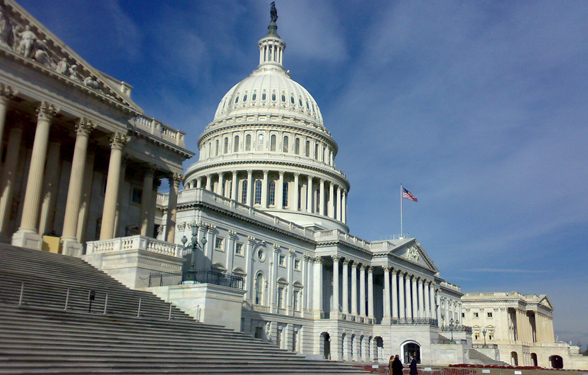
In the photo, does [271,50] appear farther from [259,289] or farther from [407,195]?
[259,289]

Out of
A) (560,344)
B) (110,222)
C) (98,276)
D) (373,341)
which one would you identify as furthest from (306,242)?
(560,344)

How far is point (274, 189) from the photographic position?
9062 centimetres

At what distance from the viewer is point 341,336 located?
70188mm

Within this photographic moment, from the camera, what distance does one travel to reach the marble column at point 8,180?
35.2 metres

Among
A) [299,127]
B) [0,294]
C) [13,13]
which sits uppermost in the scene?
[299,127]

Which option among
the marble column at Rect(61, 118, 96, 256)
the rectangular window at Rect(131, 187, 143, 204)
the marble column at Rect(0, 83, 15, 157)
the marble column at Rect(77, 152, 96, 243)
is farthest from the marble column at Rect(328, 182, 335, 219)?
the marble column at Rect(0, 83, 15, 157)

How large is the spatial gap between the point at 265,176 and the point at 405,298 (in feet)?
92.2

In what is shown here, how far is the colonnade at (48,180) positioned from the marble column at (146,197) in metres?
2.47

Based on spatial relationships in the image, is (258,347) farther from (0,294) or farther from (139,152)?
(139,152)

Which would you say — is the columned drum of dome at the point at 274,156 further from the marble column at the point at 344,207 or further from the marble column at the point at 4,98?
the marble column at the point at 4,98

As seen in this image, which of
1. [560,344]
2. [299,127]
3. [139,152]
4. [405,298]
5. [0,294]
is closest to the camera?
[0,294]

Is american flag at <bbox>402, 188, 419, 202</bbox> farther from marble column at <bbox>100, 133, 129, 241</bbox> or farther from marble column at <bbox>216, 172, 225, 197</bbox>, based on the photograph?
marble column at <bbox>100, 133, 129, 241</bbox>

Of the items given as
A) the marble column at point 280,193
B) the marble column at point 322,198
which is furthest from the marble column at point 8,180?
the marble column at point 322,198

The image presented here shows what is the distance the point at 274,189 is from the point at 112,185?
52424 mm
